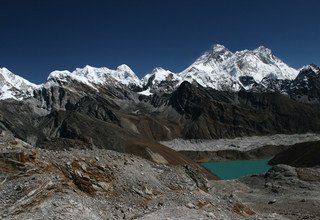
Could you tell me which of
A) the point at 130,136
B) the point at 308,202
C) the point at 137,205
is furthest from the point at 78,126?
the point at 137,205

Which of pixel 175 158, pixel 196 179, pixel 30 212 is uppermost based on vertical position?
pixel 175 158

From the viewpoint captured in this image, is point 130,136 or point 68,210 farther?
point 130,136

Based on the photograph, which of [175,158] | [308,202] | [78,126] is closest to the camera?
[308,202]

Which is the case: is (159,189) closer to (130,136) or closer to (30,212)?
(30,212)

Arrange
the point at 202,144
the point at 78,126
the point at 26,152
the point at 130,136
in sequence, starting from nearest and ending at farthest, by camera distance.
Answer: the point at 26,152 < the point at 130,136 < the point at 78,126 < the point at 202,144

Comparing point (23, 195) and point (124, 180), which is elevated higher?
point (124, 180)

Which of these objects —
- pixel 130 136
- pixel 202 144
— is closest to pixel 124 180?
pixel 130 136

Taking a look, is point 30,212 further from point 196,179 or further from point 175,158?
point 175,158
